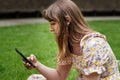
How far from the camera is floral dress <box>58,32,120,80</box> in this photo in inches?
113

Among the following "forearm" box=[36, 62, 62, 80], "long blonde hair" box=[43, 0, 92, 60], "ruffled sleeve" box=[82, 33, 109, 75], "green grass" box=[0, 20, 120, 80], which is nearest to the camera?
"ruffled sleeve" box=[82, 33, 109, 75]

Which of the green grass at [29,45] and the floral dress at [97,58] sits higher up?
the floral dress at [97,58]

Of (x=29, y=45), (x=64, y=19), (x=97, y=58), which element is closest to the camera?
(x=97, y=58)

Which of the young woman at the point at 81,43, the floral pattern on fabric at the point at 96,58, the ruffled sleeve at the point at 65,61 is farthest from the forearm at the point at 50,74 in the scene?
the floral pattern on fabric at the point at 96,58

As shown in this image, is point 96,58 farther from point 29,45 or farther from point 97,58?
point 29,45

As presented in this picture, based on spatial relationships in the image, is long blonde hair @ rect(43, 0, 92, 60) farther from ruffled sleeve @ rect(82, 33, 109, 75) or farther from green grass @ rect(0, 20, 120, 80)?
green grass @ rect(0, 20, 120, 80)

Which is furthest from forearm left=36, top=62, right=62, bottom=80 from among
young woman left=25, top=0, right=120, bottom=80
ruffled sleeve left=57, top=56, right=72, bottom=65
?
young woman left=25, top=0, right=120, bottom=80

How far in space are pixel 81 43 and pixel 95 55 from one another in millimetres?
142

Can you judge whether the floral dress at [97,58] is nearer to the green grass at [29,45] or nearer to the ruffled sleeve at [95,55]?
the ruffled sleeve at [95,55]

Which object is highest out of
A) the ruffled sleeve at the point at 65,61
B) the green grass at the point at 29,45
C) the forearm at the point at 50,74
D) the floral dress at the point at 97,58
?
the floral dress at the point at 97,58

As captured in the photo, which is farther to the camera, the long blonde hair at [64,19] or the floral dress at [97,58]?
the long blonde hair at [64,19]

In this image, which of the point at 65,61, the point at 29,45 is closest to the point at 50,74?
the point at 65,61

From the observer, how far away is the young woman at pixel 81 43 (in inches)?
114

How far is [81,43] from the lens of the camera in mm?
2973
